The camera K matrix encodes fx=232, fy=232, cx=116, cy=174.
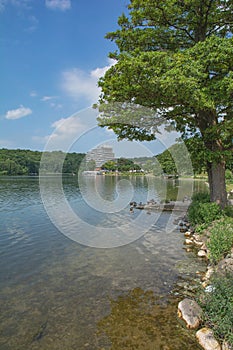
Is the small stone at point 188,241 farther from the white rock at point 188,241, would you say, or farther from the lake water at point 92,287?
the lake water at point 92,287

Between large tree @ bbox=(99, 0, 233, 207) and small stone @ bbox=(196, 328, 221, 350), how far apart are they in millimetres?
8126

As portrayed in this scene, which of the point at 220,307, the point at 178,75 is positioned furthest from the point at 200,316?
the point at 178,75

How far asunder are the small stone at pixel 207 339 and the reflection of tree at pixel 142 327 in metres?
0.18

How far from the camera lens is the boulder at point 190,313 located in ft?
18.4

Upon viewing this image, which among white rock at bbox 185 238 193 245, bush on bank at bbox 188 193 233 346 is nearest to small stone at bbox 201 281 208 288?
bush on bank at bbox 188 193 233 346

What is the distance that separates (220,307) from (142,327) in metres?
1.93

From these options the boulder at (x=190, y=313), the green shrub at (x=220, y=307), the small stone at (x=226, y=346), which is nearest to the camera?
the small stone at (x=226, y=346)

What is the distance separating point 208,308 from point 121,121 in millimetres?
10420

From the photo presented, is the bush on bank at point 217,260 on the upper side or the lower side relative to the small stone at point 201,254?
upper

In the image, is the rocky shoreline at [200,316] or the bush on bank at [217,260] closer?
the rocky shoreline at [200,316]

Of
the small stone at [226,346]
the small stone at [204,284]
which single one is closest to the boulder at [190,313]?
the small stone at [226,346]

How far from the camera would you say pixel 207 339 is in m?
5.02

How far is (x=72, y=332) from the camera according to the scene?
5566 mm

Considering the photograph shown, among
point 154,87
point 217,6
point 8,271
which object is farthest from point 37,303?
point 217,6
